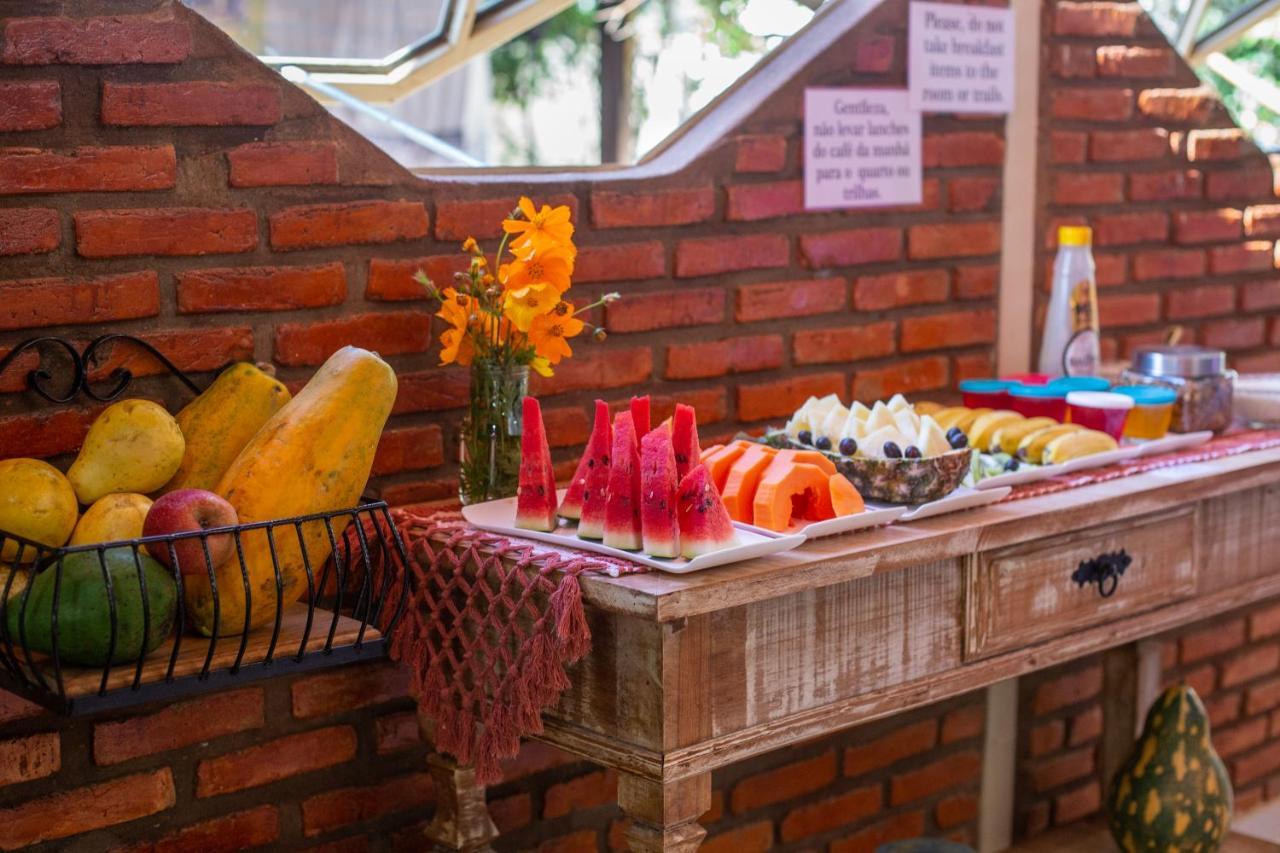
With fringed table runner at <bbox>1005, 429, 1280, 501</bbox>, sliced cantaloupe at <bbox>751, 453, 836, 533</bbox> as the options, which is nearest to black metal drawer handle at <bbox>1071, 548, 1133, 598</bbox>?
fringed table runner at <bbox>1005, 429, 1280, 501</bbox>

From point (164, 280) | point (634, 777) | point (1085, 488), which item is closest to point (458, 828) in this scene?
point (634, 777)

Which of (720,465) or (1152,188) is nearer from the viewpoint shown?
(720,465)

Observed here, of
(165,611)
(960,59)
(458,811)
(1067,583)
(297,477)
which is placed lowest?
(458,811)

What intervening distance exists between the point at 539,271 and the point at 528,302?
42 millimetres

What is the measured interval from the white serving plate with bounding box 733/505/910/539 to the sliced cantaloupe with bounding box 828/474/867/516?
0.01 m

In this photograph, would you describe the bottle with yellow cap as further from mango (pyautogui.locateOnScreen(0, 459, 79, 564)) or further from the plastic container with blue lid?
mango (pyautogui.locateOnScreen(0, 459, 79, 564))

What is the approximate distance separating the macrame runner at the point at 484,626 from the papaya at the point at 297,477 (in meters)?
0.10

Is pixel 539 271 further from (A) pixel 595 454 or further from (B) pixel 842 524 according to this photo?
(B) pixel 842 524

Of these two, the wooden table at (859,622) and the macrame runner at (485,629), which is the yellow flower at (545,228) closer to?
the macrame runner at (485,629)

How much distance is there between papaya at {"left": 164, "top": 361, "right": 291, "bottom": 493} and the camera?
1.80 metres

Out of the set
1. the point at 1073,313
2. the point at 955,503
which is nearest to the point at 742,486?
the point at 955,503

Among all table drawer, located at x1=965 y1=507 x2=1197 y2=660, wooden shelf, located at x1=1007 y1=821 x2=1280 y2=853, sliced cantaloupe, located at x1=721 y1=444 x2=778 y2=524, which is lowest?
wooden shelf, located at x1=1007 y1=821 x2=1280 y2=853

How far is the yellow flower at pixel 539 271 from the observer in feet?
6.31

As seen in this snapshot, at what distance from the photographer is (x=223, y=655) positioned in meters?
1.61
